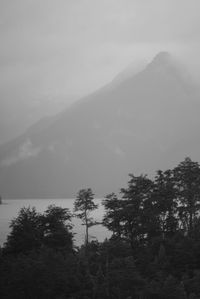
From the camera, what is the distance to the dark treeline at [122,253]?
2931 cm

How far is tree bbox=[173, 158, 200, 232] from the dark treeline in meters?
0.09

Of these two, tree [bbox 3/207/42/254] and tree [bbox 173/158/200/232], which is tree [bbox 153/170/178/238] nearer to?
tree [bbox 173/158/200/232]

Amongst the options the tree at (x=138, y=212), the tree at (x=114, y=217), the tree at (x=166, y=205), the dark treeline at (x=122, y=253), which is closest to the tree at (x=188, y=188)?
the dark treeline at (x=122, y=253)

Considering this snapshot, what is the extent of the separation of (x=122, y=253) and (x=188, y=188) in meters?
12.5

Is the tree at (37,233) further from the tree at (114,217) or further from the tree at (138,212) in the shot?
the tree at (138,212)

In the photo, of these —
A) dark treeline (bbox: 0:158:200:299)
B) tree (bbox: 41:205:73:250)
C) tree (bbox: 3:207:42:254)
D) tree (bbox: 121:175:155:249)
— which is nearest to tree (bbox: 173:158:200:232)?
dark treeline (bbox: 0:158:200:299)

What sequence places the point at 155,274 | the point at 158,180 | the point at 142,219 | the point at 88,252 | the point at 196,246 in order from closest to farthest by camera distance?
the point at 155,274
the point at 196,246
the point at 88,252
the point at 142,219
the point at 158,180

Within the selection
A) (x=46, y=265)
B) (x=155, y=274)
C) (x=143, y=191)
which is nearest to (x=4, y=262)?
(x=46, y=265)

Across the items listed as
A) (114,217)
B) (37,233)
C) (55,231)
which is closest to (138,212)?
(114,217)

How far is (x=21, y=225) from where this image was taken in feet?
141

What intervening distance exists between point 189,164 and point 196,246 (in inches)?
472

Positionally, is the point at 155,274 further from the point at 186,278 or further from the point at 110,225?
the point at 110,225

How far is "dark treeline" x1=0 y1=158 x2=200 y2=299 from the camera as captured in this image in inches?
1154

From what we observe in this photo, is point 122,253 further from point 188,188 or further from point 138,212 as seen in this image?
point 188,188
